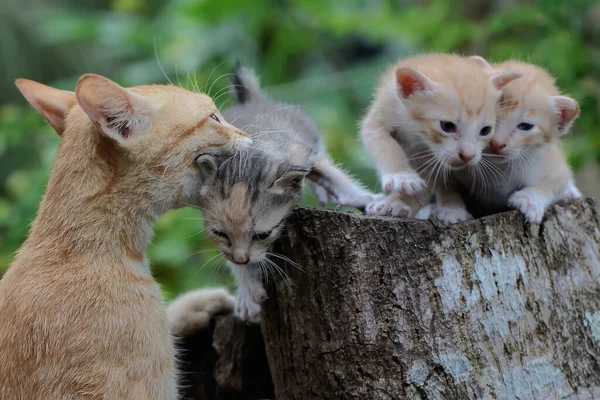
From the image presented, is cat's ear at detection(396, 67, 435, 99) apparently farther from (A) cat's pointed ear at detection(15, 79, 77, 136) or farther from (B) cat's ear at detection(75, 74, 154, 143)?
(A) cat's pointed ear at detection(15, 79, 77, 136)

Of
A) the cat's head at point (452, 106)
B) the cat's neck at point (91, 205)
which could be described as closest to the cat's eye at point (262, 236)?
the cat's neck at point (91, 205)

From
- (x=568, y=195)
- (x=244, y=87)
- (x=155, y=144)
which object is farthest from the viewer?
(x=244, y=87)

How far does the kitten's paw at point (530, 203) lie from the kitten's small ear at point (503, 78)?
0.39 metres

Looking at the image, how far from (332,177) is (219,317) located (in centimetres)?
74

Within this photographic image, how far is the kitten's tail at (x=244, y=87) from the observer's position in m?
3.11

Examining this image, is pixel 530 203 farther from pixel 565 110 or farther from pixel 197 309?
pixel 197 309

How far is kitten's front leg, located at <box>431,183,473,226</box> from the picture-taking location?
2246 mm

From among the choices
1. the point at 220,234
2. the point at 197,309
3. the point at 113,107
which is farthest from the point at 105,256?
the point at 197,309

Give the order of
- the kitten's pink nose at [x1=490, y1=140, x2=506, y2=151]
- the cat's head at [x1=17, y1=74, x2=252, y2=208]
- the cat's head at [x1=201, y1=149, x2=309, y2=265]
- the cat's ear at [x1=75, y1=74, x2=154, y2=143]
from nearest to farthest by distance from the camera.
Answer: the cat's ear at [x1=75, y1=74, x2=154, y2=143] < the cat's head at [x1=17, y1=74, x2=252, y2=208] < the cat's head at [x1=201, y1=149, x2=309, y2=265] < the kitten's pink nose at [x1=490, y1=140, x2=506, y2=151]

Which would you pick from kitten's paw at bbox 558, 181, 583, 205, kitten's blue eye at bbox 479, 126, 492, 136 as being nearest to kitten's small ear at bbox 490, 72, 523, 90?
kitten's blue eye at bbox 479, 126, 492, 136

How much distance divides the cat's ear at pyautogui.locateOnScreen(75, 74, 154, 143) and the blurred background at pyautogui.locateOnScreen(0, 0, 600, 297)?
0.74m

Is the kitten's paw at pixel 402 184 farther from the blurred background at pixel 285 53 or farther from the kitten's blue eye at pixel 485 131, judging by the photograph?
the blurred background at pixel 285 53

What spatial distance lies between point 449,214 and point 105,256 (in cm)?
115

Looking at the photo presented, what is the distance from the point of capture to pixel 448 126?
2.38 metres
